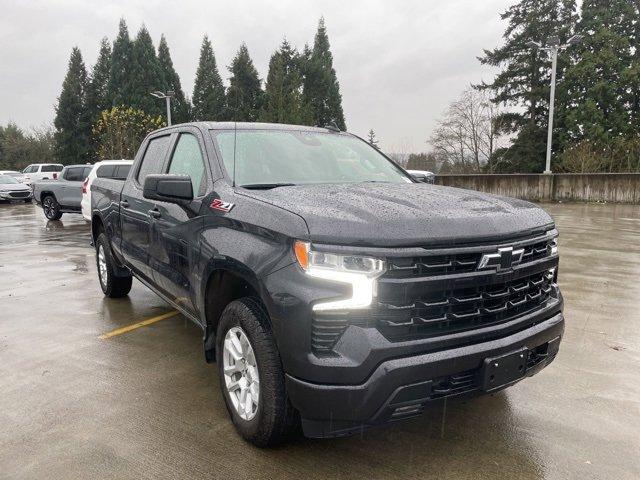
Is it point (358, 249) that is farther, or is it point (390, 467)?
point (390, 467)

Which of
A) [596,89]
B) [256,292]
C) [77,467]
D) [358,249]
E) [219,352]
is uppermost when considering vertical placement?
[596,89]

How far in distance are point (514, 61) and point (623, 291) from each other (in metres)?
39.5

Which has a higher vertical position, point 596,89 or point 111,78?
point 111,78

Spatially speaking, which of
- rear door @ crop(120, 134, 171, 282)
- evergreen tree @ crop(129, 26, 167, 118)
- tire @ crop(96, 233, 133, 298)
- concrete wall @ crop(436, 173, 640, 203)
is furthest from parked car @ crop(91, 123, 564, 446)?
evergreen tree @ crop(129, 26, 167, 118)

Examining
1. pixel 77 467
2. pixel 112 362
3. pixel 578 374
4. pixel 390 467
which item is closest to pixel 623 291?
pixel 578 374

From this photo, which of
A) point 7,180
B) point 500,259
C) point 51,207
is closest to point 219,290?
point 500,259

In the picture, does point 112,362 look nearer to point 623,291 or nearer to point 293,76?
point 623,291

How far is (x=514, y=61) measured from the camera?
41125mm

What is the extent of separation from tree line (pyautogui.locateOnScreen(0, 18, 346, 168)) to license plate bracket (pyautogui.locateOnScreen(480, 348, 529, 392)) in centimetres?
5021

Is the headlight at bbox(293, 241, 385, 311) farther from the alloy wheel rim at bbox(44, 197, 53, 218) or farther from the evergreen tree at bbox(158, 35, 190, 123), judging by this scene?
the evergreen tree at bbox(158, 35, 190, 123)

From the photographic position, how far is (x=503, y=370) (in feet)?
8.31

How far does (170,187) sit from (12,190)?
25591 millimetres

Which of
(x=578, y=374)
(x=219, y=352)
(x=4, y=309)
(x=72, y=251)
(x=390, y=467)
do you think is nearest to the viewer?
(x=390, y=467)

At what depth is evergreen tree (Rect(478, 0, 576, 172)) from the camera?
3900cm
